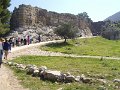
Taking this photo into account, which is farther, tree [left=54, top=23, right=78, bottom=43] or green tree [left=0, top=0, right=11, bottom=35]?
green tree [left=0, top=0, right=11, bottom=35]

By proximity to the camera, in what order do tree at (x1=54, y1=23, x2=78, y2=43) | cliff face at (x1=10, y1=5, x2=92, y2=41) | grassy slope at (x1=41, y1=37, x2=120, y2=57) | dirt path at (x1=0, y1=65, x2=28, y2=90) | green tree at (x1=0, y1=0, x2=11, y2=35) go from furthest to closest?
cliff face at (x1=10, y1=5, x2=92, y2=41), green tree at (x1=0, y1=0, x2=11, y2=35), tree at (x1=54, y1=23, x2=78, y2=43), grassy slope at (x1=41, y1=37, x2=120, y2=57), dirt path at (x1=0, y1=65, x2=28, y2=90)

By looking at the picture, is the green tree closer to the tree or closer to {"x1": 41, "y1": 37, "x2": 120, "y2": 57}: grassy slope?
the tree

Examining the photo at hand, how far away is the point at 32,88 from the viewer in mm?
17781

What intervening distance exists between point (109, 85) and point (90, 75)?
147 inches

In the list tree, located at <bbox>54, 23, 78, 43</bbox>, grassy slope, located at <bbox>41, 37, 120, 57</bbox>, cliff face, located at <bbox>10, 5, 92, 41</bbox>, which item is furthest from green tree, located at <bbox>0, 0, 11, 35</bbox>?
grassy slope, located at <bbox>41, 37, 120, 57</bbox>

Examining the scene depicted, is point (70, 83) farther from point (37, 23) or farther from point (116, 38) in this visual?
point (116, 38)

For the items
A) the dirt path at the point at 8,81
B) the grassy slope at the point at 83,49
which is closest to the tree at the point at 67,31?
the grassy slope at the point at 83,49

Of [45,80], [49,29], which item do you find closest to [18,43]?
[49,29]

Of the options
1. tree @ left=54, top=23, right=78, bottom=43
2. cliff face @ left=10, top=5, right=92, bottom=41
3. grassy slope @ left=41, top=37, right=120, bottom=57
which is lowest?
grassy slope @ left=41, top=37, right=120, bottom=57

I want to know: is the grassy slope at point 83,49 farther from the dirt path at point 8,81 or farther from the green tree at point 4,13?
the dirt path at point 8,81

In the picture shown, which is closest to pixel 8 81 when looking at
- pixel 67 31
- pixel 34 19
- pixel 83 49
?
pixel 83 49

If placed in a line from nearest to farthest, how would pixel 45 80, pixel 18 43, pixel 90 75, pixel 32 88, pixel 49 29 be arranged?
pixel 32 88
pixel 45 80
pixel 90 75
pixel 18 43
pixel 49 29

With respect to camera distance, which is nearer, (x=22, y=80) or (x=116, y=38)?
(x=22, y=80)

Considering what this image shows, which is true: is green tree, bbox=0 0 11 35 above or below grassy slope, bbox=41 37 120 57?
above
